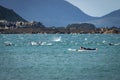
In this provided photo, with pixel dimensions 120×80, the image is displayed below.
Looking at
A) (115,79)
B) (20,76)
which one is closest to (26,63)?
(20,76)

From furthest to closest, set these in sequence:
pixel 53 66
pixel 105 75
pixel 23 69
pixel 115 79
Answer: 1. pixel 53 66
2. pixel 23 69
3. pixel 105 75
4. pixel 115 79

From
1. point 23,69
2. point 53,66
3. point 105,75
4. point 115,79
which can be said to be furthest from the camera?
point 53,66

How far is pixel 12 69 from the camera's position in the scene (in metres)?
49.7

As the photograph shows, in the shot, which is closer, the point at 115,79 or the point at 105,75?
the point at 115,79

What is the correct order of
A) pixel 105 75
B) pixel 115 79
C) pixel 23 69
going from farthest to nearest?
pixel 23 69 < pixel 105 75 < pixel 115 79

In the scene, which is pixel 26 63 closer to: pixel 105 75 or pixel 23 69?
pixel 23 69

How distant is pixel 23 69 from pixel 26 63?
21.1 ft

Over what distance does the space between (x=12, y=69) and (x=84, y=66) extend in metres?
7.94

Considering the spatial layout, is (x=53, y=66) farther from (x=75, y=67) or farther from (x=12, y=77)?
(x=12, y=77)

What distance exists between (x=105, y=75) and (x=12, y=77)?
27.5 ft

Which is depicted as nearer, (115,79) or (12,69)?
(115,79)

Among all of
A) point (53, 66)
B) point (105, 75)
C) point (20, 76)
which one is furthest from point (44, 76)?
point (53, 66)

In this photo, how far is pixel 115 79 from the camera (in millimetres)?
41500

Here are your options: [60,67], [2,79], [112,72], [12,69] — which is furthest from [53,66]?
[2,79]
